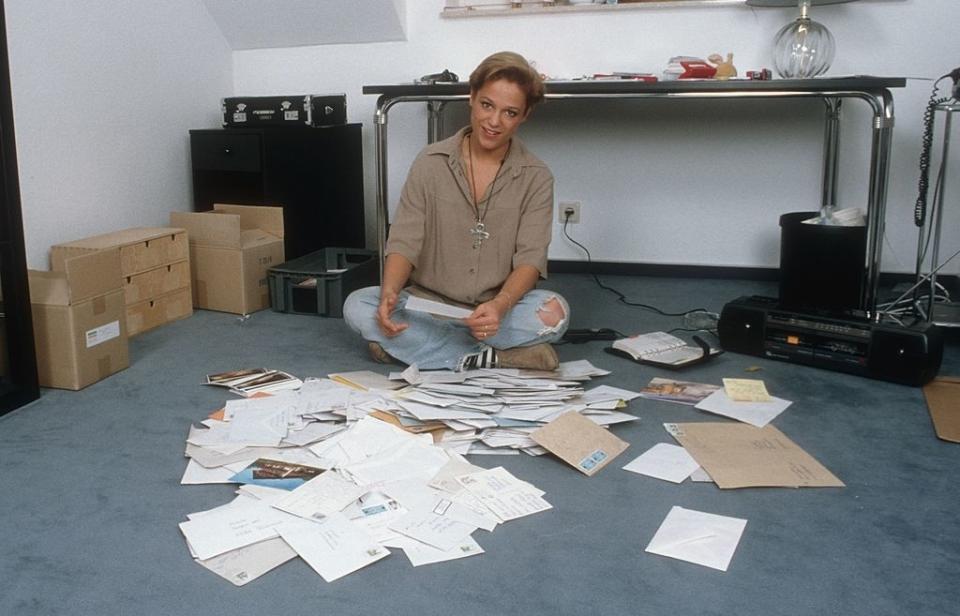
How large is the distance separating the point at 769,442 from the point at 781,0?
196 cm

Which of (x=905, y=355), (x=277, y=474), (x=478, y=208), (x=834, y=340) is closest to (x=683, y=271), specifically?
(x=834, y=340)

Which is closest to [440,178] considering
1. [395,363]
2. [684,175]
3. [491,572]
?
[395,363]

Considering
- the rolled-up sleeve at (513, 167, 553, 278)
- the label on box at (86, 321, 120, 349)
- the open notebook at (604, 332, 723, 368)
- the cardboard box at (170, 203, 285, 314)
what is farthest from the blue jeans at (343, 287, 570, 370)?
the cardboard box at (170, 203, 285, 314)

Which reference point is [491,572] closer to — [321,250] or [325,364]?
[325,364]

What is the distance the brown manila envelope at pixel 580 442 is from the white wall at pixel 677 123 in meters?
1.85

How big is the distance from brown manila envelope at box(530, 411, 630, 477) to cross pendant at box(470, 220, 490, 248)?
0.63 metres

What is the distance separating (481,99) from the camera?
2.32 meters

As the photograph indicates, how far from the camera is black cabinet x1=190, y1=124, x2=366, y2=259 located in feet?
11.1

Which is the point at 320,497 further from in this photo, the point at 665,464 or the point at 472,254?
the point at 472,254

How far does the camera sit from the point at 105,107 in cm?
310

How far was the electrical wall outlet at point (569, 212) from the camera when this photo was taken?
3779mm

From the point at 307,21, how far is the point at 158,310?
59.5 inches

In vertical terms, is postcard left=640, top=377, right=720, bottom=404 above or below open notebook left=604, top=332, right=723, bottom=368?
below

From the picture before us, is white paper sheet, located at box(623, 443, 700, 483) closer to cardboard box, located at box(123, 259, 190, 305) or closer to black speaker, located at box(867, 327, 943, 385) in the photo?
black speaker, located at box(867, 327, 943, 385)
